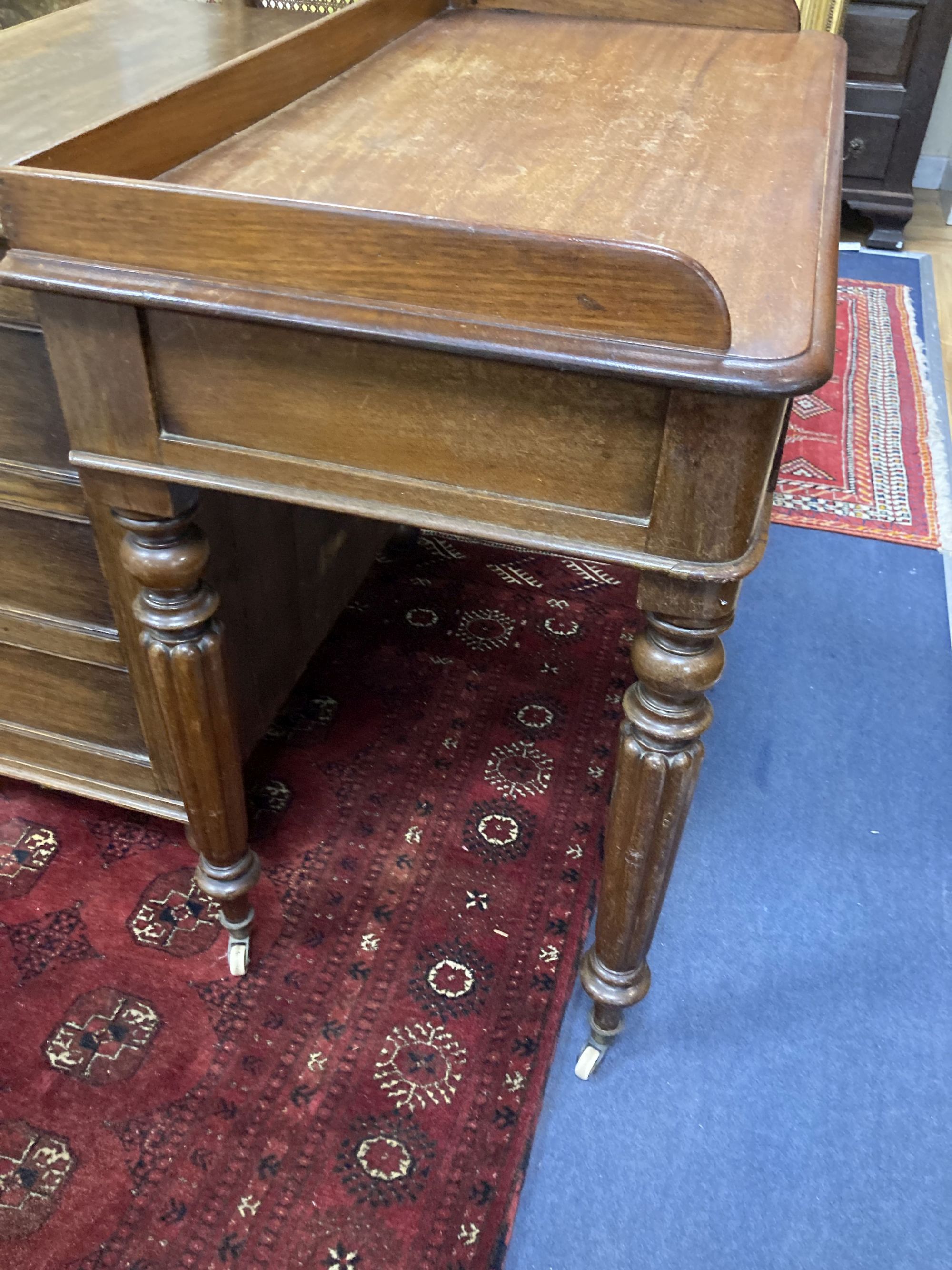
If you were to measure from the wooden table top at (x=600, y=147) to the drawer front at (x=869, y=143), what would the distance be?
75.9 inches

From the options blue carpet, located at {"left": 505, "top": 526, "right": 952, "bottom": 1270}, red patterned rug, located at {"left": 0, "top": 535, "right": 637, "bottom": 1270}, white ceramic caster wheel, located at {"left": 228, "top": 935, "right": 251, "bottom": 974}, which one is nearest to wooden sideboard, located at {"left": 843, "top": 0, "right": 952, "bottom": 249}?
Result: blue carpet, located at {"left": 505, "top": 526, "right": 952, "bottom": 1270}

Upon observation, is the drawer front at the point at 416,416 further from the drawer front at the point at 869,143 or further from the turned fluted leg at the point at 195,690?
the drawer front at the point at 869,143

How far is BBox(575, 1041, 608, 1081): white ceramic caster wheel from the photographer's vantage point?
117cm

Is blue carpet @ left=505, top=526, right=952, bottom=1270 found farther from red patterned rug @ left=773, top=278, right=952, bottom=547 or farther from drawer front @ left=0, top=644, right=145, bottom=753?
drawer front @ left=0, top=644, right=145, bottom=753

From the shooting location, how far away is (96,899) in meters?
1.34

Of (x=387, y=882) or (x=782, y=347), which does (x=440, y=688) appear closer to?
(x=387, y=882)

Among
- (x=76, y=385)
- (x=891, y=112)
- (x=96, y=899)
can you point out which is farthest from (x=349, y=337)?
(x=891, y=112)

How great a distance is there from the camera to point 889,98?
114 inches

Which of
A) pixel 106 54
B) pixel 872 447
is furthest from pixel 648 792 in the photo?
pixel 872 447

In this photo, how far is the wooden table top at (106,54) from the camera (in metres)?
1.06

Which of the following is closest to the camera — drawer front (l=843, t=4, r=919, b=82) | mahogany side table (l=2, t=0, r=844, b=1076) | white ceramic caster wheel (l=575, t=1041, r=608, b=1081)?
mahogany side table (l=2, t=0, r=844, b=1076)

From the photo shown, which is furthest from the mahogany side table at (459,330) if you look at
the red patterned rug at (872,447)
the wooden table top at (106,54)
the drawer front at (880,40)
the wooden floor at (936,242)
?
the drawer front at (880,40)

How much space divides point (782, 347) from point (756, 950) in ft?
2.98

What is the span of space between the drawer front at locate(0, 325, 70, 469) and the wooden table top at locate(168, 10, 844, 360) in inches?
9.0
